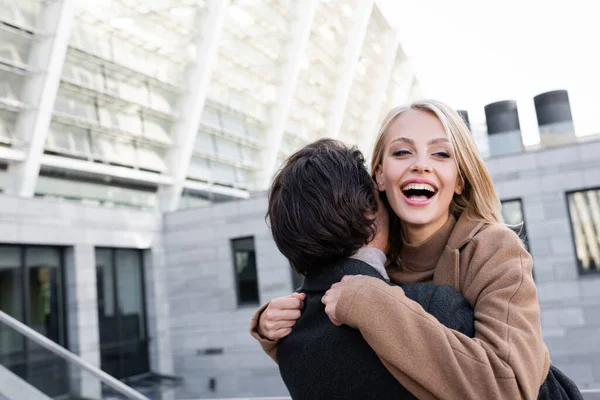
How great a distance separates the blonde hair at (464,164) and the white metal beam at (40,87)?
17328 mm

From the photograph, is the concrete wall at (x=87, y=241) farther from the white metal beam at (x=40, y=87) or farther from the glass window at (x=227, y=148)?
the glass window at (x=227, y=148)

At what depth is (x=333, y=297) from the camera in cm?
161

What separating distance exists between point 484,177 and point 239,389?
54.4 feet

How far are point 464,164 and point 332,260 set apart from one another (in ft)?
1.85

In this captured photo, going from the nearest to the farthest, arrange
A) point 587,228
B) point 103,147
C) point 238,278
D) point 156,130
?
point 587,228
point 238,278
point 103,147
point 156,130

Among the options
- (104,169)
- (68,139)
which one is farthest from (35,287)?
(68,139)

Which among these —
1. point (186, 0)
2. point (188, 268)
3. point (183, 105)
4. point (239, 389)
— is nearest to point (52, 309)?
point (188, 268)

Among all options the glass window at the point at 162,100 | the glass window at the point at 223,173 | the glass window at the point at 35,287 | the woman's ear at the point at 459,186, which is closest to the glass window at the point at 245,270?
the glass window at the point at 35,287

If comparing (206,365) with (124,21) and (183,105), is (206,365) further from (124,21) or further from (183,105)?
(124,21)

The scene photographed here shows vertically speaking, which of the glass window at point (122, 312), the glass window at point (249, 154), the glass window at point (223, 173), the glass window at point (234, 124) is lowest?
the glass window at point (122, 312)

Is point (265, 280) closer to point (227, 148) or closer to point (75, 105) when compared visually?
point (75, 105)

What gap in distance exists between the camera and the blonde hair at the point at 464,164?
1911mm

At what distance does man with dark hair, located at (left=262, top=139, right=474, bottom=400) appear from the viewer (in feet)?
5.22

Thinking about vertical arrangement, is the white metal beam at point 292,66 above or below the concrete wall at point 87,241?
above
